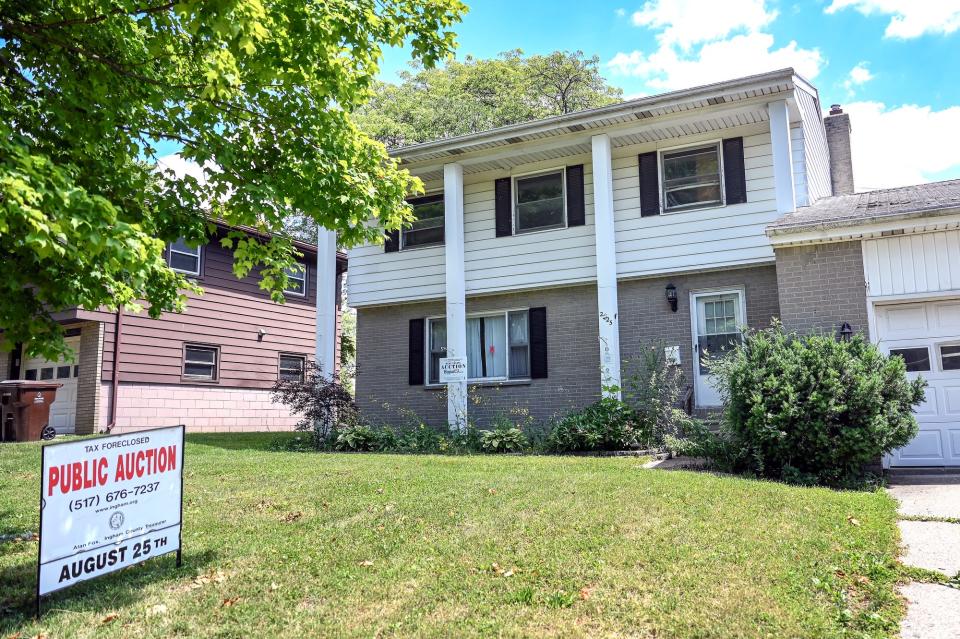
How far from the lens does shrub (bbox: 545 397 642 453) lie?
11.0 metres

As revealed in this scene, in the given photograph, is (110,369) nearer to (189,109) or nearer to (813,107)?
(189,109)

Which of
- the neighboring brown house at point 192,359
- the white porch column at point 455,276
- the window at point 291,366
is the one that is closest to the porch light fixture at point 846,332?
the white porch column at point 455,276

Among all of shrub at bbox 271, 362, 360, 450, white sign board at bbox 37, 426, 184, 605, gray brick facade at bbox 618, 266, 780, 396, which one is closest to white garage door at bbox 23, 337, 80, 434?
shrub at bbox 271, 362, 360, 450

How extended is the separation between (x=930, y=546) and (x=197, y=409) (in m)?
17.2

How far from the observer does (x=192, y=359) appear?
62.3ft

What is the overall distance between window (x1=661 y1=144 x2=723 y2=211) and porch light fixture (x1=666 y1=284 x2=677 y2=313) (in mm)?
1457

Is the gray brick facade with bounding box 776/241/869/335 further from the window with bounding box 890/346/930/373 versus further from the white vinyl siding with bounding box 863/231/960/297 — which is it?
the window with bounding box 890/346/930/373

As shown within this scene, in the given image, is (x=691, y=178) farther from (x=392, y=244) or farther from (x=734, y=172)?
(x=392, y=244)

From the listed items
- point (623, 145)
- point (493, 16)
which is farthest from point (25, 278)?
point (623, 145)

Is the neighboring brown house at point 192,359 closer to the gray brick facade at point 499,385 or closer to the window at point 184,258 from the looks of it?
the window at point 184,258

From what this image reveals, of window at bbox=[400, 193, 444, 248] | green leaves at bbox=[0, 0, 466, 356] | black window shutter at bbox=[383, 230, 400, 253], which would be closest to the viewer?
green leaves at bbox=[0, 0, 466, 356]

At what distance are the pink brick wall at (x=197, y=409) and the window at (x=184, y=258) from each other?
3.09 metres

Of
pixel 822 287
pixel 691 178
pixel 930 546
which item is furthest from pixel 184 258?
pixel 930 546

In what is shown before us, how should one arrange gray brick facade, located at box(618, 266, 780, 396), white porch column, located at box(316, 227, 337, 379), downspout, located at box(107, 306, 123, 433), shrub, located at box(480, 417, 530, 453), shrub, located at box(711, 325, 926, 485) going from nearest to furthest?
1. shrub, located at box(711, 325, 926, 485)
2. shrub, located at box(480, 417, 530, 453)
3. gray brick facade, located at box(618, 266, 780, 396)
4. white porch column, located at box(316, 227, 337, 379)
5. downspout, located at box(107, 306, 123, 433)
